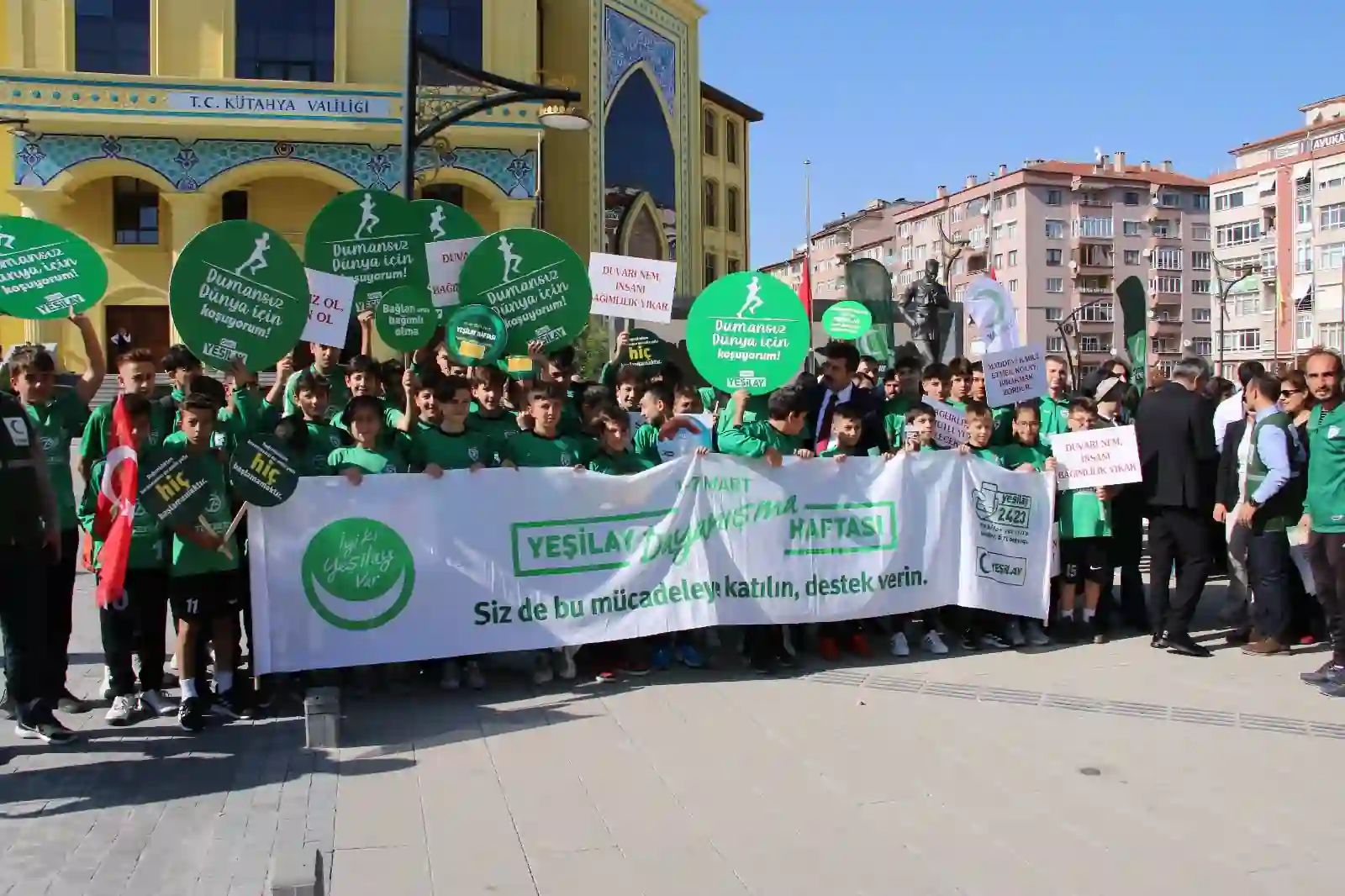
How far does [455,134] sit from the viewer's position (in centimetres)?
2889

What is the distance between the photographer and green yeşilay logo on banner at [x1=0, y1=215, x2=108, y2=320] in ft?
23.4

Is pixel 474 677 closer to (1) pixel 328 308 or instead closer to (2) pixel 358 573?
(2) pixel 358 573

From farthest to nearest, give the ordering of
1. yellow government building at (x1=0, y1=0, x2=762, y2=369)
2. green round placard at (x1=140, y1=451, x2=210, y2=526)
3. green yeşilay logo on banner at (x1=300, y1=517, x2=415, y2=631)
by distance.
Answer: yellow government building at (x1=0, y1=0, x2=762, y2=369)
green yeşilay logo on banner at (x1=300, y1=517, x2=415, y2=631)
green round placard at (x1=140, y1=451, x2=210, y2=526)

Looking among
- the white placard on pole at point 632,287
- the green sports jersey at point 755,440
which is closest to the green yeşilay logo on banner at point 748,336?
the green sports jersey at point 755,440

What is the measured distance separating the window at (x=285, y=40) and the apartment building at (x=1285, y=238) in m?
54.7

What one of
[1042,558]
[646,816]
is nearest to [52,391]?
[646,816]

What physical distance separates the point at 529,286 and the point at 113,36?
23577 millimetres

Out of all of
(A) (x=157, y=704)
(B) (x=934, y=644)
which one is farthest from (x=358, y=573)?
(B) (x=934, y=644)

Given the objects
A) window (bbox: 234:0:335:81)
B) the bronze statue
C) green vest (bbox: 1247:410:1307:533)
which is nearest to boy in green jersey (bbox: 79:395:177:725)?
green vest (bbox: 1247:410:1307:533)

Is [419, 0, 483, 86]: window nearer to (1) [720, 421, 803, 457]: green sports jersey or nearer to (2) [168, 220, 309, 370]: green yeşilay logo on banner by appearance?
(2) [168, 220, 309, 370]: green yeşilay logo on banner

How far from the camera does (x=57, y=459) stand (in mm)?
6578

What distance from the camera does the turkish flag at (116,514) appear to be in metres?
5.89

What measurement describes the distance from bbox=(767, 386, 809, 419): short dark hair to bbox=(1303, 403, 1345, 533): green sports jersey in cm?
300

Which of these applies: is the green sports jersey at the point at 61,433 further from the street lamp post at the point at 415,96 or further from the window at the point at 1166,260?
the window at the point at 1166,260
